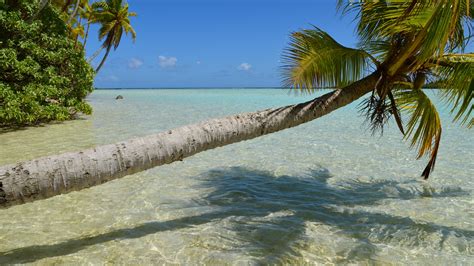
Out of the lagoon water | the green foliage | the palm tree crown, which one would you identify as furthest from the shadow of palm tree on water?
the green foliage

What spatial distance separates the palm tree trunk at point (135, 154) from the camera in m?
2.47

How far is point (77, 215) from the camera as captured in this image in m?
5.33

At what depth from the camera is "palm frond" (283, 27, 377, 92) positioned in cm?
522

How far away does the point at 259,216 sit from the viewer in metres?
5.46

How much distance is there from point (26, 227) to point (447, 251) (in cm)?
553

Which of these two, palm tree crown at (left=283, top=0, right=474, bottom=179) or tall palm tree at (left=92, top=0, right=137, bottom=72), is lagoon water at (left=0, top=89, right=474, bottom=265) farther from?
tall palm tree at (left=92, top=0, right=137, bottom=72)

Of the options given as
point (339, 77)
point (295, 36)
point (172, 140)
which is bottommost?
point (172, 140)

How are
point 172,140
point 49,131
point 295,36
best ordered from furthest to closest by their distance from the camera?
1. point 49,131
2. point 295,36
3. point 172,140

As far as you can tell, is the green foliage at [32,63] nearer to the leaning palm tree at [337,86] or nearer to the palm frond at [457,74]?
the leaning palm tree at [337,86]

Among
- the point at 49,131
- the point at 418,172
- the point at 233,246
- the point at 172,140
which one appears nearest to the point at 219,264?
the point at 233,246

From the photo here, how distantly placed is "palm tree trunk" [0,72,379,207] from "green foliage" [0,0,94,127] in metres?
11.7

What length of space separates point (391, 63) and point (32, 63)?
13502 millimetres

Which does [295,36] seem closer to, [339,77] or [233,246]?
[339,77]

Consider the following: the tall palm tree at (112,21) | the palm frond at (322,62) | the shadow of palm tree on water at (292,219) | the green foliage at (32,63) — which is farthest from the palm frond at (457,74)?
the tall palm tree at (112,21)
